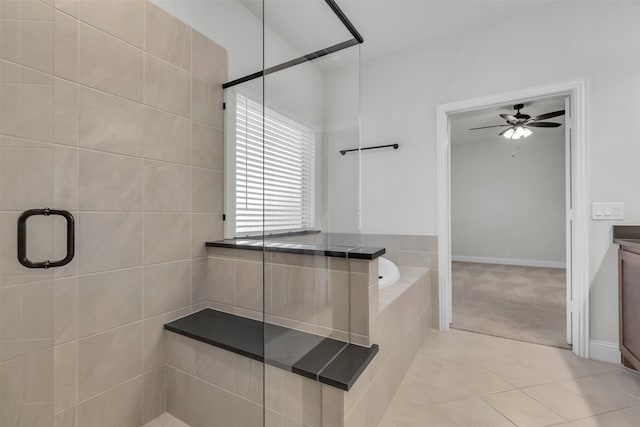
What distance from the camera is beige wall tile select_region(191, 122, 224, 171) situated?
1.87 m

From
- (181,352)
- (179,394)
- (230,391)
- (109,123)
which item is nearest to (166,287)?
(181,352)

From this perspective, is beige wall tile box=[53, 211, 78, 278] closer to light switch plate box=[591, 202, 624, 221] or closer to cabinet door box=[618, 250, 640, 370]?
cabinet door box=[618, 250, 640, 370]

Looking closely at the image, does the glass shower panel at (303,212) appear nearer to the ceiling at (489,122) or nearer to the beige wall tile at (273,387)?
the beige wall tile at (273,387)

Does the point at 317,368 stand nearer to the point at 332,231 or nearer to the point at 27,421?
the point at 332,231

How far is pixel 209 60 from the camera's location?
1958 millimetres

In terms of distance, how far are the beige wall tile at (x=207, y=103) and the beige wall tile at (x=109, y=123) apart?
0.38 meters

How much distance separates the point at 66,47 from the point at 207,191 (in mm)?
960

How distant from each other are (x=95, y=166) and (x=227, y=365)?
1.14 m

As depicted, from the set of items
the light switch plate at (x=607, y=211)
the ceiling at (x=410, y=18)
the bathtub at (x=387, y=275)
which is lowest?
the bathtub at (x=387, y=275)

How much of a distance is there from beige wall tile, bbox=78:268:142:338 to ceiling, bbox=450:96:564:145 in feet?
11.7

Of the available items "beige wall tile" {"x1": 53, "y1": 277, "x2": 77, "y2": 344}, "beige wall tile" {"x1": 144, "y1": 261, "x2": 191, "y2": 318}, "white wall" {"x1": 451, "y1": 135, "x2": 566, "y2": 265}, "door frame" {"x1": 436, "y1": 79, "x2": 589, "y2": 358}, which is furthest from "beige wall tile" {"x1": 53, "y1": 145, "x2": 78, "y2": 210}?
"white wall" {"x1": 451, "y1": 135, "x2": 566, "y2": 265}

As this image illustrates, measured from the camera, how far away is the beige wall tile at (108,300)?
4.38 feet

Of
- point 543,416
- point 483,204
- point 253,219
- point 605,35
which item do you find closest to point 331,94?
point 253,219

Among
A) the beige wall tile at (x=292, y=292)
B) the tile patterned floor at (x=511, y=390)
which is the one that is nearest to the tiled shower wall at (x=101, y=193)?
the beige wall tile at (x=292, y=292)
